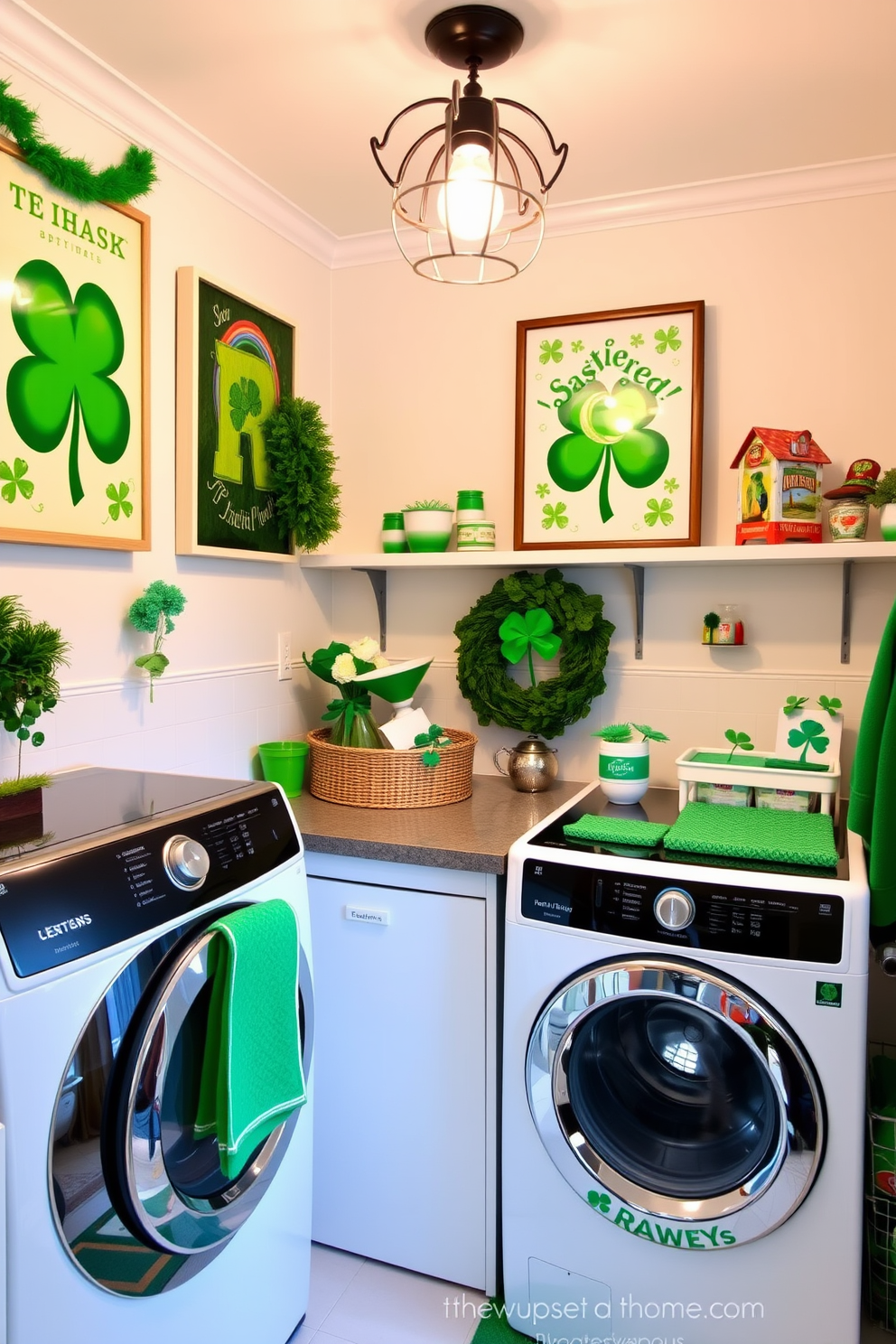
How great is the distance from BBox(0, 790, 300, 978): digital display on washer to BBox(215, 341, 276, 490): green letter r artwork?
3.19 ft

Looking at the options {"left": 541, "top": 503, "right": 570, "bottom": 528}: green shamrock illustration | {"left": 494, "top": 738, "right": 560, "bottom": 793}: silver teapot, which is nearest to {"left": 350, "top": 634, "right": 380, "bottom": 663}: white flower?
{"left": 494, "top": 738, "right": 560, "bottom": 793}: silver teapot

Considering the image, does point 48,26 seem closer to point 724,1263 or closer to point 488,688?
point 488,688

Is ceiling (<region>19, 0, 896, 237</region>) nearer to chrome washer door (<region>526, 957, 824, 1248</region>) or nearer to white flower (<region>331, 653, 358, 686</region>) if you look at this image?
white flower (<region>331, 653, 358, 686</region>)

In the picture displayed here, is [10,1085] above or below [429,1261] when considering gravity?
above

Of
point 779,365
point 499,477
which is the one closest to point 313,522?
point 499,477

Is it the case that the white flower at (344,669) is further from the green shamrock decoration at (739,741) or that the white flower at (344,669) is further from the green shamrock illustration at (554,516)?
the green shamrock decoration at (739,741)

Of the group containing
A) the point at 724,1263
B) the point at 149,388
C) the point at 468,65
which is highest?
the point at 468,65

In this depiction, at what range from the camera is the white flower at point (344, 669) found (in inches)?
90.4

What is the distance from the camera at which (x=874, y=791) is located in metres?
1.70

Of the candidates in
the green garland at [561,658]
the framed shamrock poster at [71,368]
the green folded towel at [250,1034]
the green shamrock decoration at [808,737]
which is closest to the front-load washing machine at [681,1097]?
the green shamrock decoration at [808,737]

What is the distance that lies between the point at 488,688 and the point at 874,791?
101 centimetres

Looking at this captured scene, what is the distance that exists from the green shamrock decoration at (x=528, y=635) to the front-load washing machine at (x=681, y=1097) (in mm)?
677

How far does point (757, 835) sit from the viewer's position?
5.68 feet

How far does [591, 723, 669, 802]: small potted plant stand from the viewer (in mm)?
2082
